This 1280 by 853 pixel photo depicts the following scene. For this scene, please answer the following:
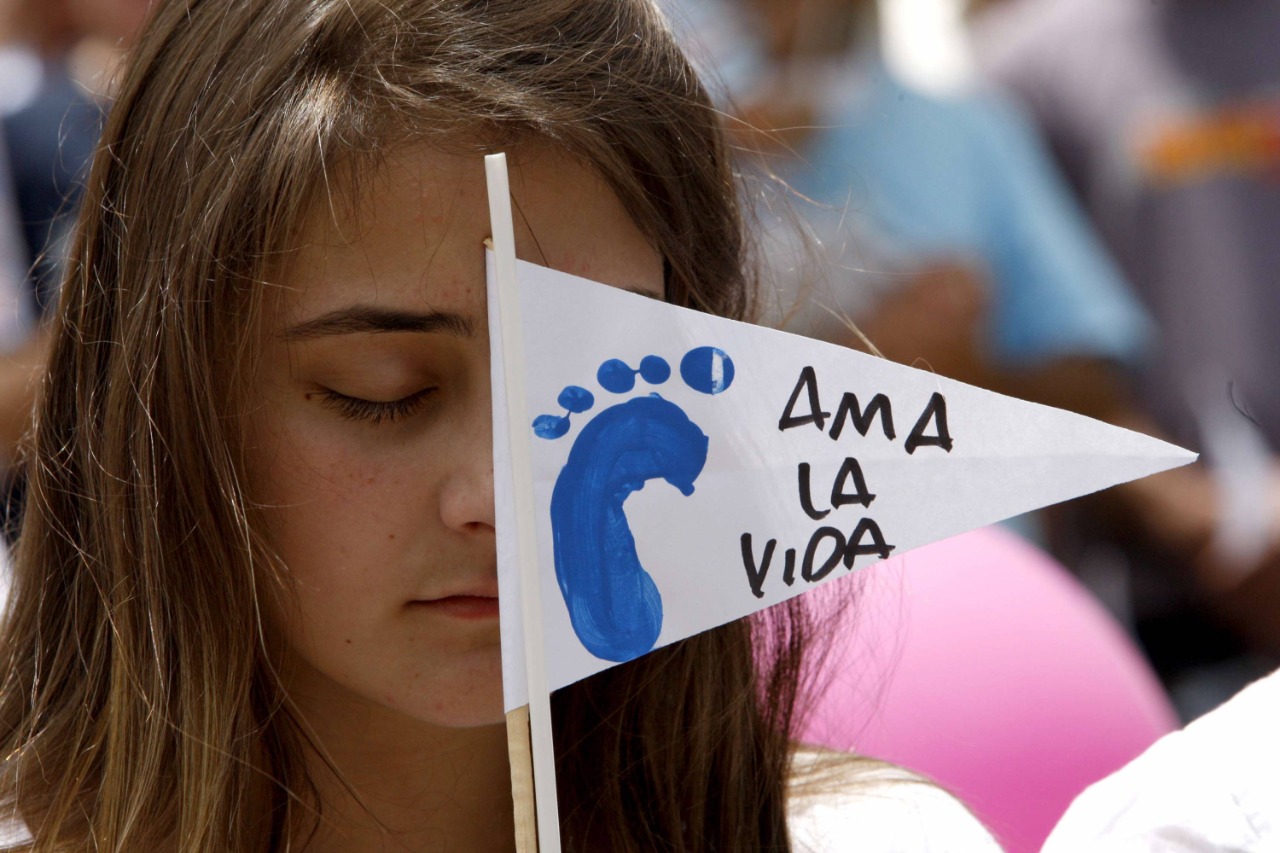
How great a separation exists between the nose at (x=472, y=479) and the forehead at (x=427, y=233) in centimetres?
7

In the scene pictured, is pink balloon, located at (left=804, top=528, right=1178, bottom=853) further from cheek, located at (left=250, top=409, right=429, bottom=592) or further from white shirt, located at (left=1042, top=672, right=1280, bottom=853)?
cheek, located at (left=250, top=409, right=429, bottom=592)

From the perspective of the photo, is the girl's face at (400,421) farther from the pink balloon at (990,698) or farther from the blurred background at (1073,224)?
the blurred background at (1073,224)

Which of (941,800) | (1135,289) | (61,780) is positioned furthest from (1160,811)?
(1135,289)

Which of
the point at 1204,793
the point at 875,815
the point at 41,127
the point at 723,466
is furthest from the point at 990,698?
the point at 41,127

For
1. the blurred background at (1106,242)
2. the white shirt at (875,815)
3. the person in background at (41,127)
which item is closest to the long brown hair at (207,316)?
the white shirt at (875,815)

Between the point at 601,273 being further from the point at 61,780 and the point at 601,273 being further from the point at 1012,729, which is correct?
the point at 1012,729

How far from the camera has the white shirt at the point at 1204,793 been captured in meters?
0.81

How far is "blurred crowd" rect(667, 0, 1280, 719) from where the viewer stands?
6.63ft

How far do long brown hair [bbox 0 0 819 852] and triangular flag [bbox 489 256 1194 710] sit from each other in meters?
0.19

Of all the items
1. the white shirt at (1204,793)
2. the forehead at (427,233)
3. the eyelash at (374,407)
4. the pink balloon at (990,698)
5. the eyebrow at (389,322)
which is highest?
the forehead at (427,233)

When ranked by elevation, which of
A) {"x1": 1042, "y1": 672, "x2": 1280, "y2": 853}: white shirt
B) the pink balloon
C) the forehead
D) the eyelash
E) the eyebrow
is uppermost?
the forehead

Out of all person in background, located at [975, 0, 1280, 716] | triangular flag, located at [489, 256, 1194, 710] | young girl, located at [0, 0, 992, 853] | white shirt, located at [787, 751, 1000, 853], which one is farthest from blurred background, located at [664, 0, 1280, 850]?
triangular flag, located at [489, 256, 1194, 710]

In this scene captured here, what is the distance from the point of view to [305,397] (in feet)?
2.88

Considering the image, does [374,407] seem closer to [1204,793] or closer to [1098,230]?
[1204,793]
